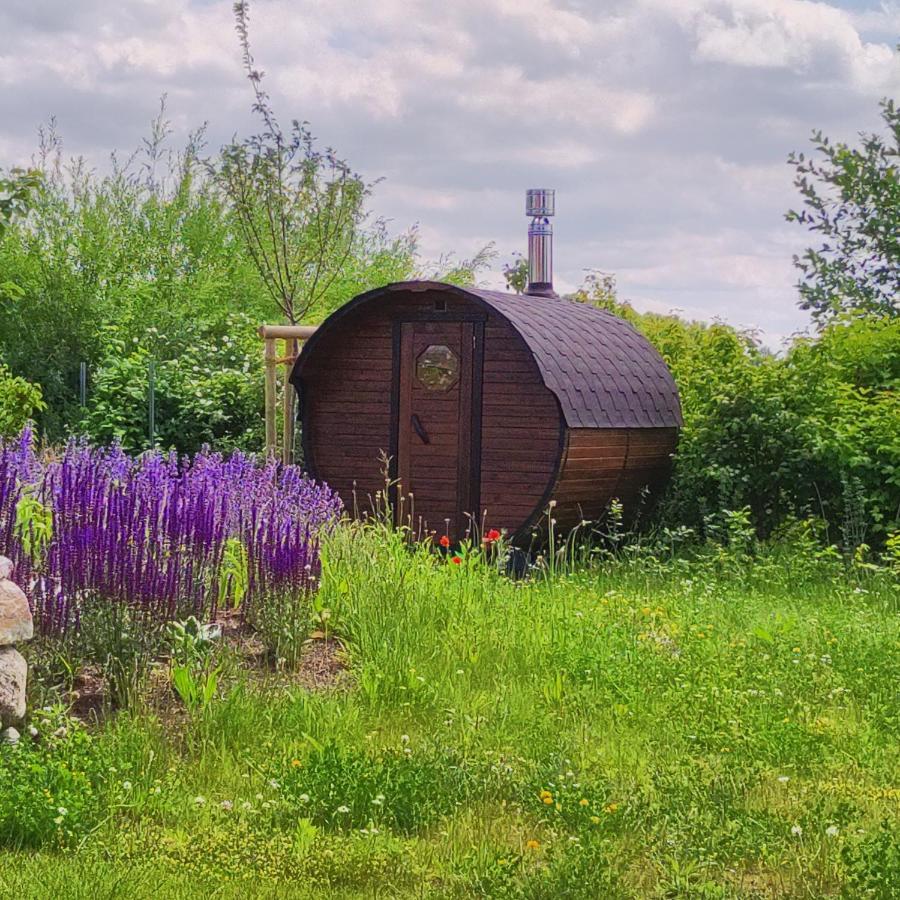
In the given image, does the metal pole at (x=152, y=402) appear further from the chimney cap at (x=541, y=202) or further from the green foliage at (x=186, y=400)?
the chimney cap at (x=541, y=202)

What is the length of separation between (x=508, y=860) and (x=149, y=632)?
7.66 ft

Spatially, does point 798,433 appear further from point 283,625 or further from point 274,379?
point 283,625

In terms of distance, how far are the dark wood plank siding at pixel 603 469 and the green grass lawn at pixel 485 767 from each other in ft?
10.4

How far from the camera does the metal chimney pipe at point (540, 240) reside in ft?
46.2

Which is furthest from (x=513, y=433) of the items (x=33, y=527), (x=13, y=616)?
(x=13, y=616)

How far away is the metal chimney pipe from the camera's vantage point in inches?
555

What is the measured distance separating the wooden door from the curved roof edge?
0.43 meters

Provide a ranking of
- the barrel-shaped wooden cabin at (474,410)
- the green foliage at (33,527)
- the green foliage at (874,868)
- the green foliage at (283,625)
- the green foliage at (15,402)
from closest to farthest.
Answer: the green foliage at (874,868) < the green foliage at (33,527) < the green foliage at (283,625) < the barrel-shaped wooden cabin at (474,410) < the green foliage at (15,402)

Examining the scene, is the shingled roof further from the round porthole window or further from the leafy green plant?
the leafy green plant

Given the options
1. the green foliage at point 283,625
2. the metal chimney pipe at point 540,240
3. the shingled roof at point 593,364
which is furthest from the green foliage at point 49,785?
the metal chimney pipe at point 540,240

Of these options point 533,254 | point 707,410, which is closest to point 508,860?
point 707,410

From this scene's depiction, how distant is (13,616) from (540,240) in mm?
9317

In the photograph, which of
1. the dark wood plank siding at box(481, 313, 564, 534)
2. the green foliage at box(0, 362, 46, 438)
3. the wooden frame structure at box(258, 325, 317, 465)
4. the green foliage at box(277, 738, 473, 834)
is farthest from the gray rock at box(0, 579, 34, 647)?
the green foliage at box(0, 362, 46, 438)

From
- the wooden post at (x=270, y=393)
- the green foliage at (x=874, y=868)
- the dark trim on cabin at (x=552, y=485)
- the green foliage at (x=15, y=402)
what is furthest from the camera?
the wooden post at (x=270, y=393)
